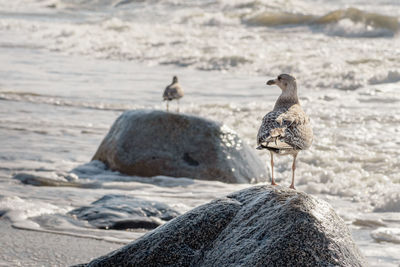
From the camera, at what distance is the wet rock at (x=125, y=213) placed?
5.53 m

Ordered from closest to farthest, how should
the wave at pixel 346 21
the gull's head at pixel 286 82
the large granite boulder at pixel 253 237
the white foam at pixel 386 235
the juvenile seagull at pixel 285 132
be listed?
the large granite boulder at pixel 253 237 < the juvenile seagull at pixel 285 132 < the gull's head at pixel 286 82 < the white foam at pixel 386 235 < the wave at pixel 346 21

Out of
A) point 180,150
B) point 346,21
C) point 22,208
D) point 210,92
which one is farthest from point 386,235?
point 346,21

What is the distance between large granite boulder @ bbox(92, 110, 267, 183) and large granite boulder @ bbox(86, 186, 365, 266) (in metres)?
3.54

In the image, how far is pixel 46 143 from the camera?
8.70 metres

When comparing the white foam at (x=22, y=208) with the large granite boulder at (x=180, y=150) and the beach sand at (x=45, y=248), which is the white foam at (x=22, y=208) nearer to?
the beach sand at (x=45, y=248)

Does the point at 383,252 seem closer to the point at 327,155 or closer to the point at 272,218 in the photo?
the point at 272,218

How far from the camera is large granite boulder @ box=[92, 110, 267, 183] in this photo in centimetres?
746

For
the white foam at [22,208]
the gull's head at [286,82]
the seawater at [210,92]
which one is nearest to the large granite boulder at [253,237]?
the gull's head at [286,82]

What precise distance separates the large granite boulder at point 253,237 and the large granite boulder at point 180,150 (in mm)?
3535

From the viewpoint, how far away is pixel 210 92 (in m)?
13.1

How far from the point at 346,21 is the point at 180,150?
1541cm

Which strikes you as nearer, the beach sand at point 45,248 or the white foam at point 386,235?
the beach sand at point 45,248

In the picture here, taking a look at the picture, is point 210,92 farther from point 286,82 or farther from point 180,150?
point 286,82

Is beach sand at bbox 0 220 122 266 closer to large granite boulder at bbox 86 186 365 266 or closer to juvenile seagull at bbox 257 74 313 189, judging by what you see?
large granite boulder at bbox 86 186 365 266
